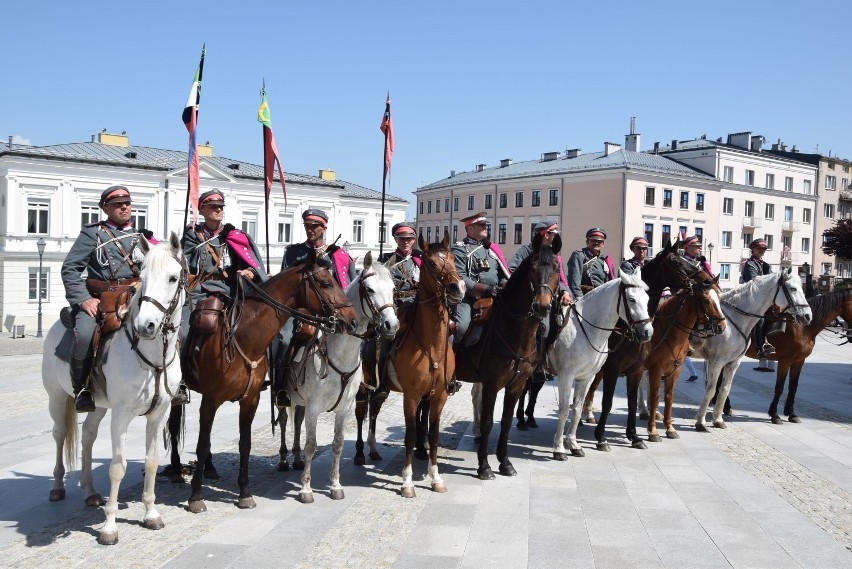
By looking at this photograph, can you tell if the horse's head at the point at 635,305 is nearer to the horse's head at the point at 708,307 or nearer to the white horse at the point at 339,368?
the horse's head at the point at 708,307

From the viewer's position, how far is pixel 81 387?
667 cm

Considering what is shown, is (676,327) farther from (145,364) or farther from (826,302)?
(145,364)

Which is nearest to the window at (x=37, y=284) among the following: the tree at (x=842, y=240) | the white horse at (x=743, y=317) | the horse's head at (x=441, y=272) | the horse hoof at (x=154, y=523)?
the horse hoof at (x=154, y=523)

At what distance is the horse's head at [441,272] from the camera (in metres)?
7.61

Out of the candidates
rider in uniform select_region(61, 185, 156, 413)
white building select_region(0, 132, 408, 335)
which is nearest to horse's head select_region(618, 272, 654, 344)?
rider in uniform select_region(61, 185, 156, 413)

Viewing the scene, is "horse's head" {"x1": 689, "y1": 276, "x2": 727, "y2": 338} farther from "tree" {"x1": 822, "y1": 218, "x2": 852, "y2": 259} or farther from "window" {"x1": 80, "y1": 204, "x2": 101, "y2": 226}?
"tree" {"x1": 822, "y1": 218, "x2": 852, "y2": 259}

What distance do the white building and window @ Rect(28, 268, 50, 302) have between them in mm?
46

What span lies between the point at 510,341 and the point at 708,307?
12.3ft

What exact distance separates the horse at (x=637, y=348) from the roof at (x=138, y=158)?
35.0 m

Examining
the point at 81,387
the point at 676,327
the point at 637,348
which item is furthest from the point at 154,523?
the point at 676,327

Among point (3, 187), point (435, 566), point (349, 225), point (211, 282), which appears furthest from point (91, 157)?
point (435, 566)

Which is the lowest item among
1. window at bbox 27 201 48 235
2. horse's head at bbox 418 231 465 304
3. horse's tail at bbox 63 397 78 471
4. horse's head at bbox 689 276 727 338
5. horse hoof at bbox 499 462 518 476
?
horse hoof at bbox 499 462 518 476

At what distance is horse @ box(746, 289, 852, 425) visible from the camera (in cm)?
1295

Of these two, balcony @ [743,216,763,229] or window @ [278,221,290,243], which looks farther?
balcony @ [743,216,763,229]
